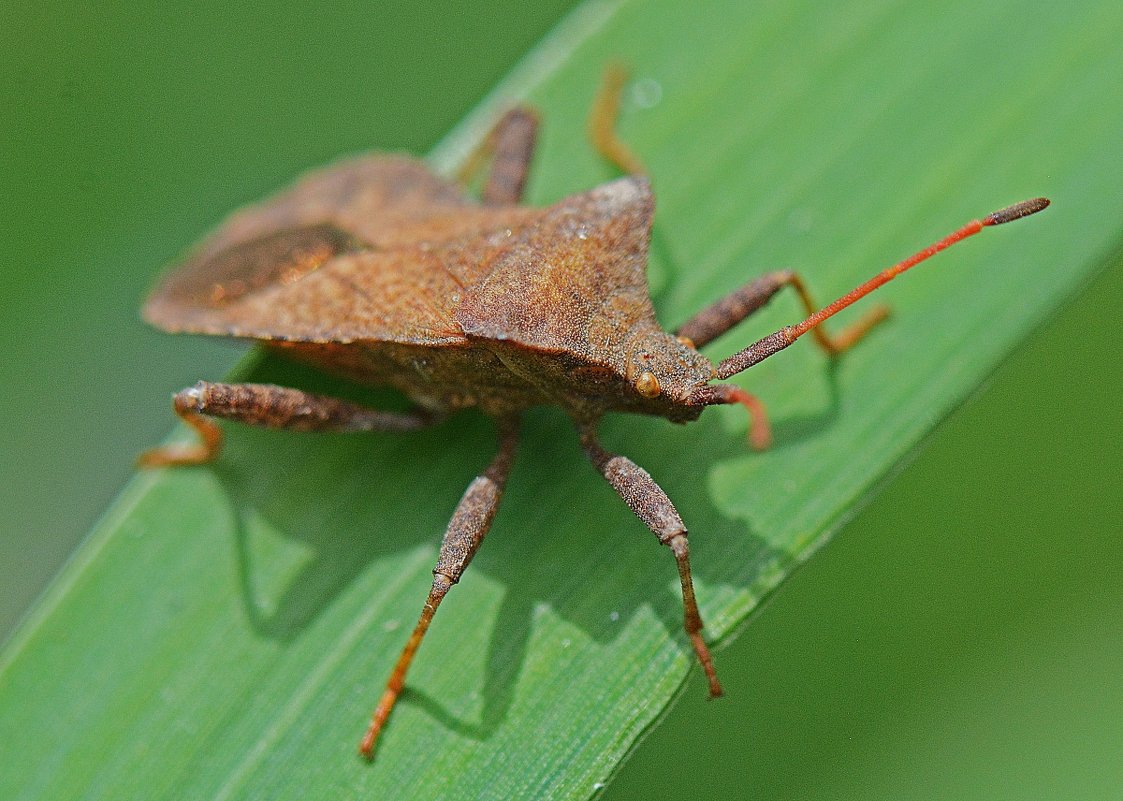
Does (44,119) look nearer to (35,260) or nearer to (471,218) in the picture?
(35,260)

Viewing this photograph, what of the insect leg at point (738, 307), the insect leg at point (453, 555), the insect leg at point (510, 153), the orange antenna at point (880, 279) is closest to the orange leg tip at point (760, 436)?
the insect leg at point (738, 307)

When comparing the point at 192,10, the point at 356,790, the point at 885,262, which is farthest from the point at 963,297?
the point at 192,10

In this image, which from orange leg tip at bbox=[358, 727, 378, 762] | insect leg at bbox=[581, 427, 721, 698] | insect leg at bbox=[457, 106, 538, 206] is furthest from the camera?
insect leg at bbox=[457, 106, 538, 206]

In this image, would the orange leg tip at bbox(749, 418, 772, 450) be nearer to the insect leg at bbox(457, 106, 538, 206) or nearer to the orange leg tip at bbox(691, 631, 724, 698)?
the orange leg tip at bbox(691, 631, 724, 698)

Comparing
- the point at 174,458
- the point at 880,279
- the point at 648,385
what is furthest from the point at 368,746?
the point at 880,279

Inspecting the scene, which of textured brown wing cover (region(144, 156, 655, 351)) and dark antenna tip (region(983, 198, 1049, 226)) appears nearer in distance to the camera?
dark antenna tip (region(983, 198, 1049, 226))

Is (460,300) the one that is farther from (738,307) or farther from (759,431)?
(759,431)

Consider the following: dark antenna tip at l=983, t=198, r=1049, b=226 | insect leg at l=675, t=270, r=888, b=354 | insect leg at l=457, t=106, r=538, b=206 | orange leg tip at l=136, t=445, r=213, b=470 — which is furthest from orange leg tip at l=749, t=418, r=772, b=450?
orange leg tip at l=136, t=445, r=213, b=470

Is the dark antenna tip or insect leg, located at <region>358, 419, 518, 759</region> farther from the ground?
insect leg, located at <region>358, 419, 518, 759</region>
